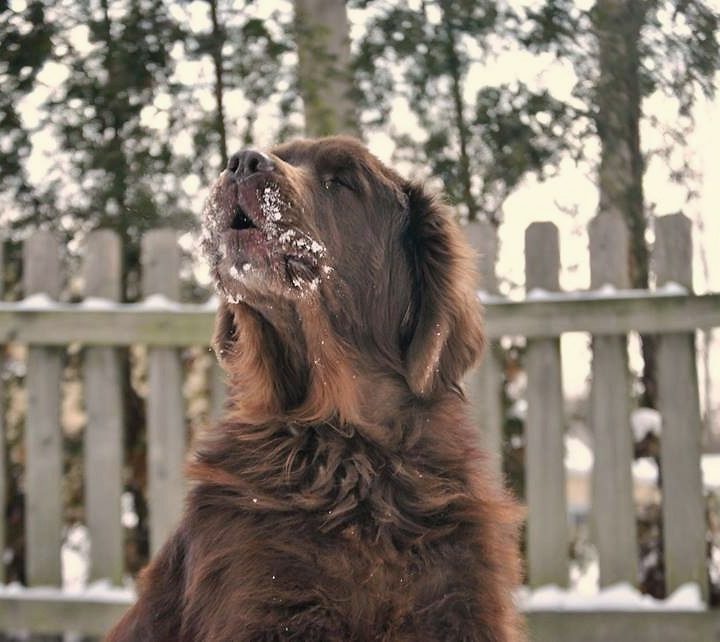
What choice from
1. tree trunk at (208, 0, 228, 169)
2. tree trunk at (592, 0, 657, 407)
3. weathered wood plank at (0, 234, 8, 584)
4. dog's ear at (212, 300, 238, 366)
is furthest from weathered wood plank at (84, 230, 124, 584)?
tree trunk at (592, 0, 657, 407)

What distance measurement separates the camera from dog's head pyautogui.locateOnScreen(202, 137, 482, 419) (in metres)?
2.73

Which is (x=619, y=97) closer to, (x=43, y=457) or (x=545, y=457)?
(x=545, y=457)

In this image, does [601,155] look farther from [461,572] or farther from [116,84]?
[461,572]

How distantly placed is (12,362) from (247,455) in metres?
2.50

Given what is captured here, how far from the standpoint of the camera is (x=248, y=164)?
8.87ft

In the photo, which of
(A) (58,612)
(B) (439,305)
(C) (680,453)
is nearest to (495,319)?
(C) (680,453)

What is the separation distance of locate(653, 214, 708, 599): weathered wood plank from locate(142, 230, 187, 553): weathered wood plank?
6.67 feet

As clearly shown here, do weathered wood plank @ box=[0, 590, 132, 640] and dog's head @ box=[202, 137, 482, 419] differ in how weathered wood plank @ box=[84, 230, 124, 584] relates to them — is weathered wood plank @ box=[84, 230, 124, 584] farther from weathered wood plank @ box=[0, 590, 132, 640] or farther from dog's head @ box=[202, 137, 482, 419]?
dog's head @ box=[202, 137, 482, 419]

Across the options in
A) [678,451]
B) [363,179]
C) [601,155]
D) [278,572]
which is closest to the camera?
[278,572]

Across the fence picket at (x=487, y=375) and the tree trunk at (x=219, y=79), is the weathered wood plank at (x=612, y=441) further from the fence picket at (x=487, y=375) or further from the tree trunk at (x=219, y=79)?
the tree trunk at (x=219, y=79)

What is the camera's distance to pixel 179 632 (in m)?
2.54

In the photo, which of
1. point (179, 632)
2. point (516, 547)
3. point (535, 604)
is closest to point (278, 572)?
point (179, 632)

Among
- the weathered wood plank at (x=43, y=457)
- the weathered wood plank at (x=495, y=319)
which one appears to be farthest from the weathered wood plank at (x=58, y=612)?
the weathered wood plank at (x=495, y=319)

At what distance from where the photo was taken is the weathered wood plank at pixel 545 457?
14.5 feet
